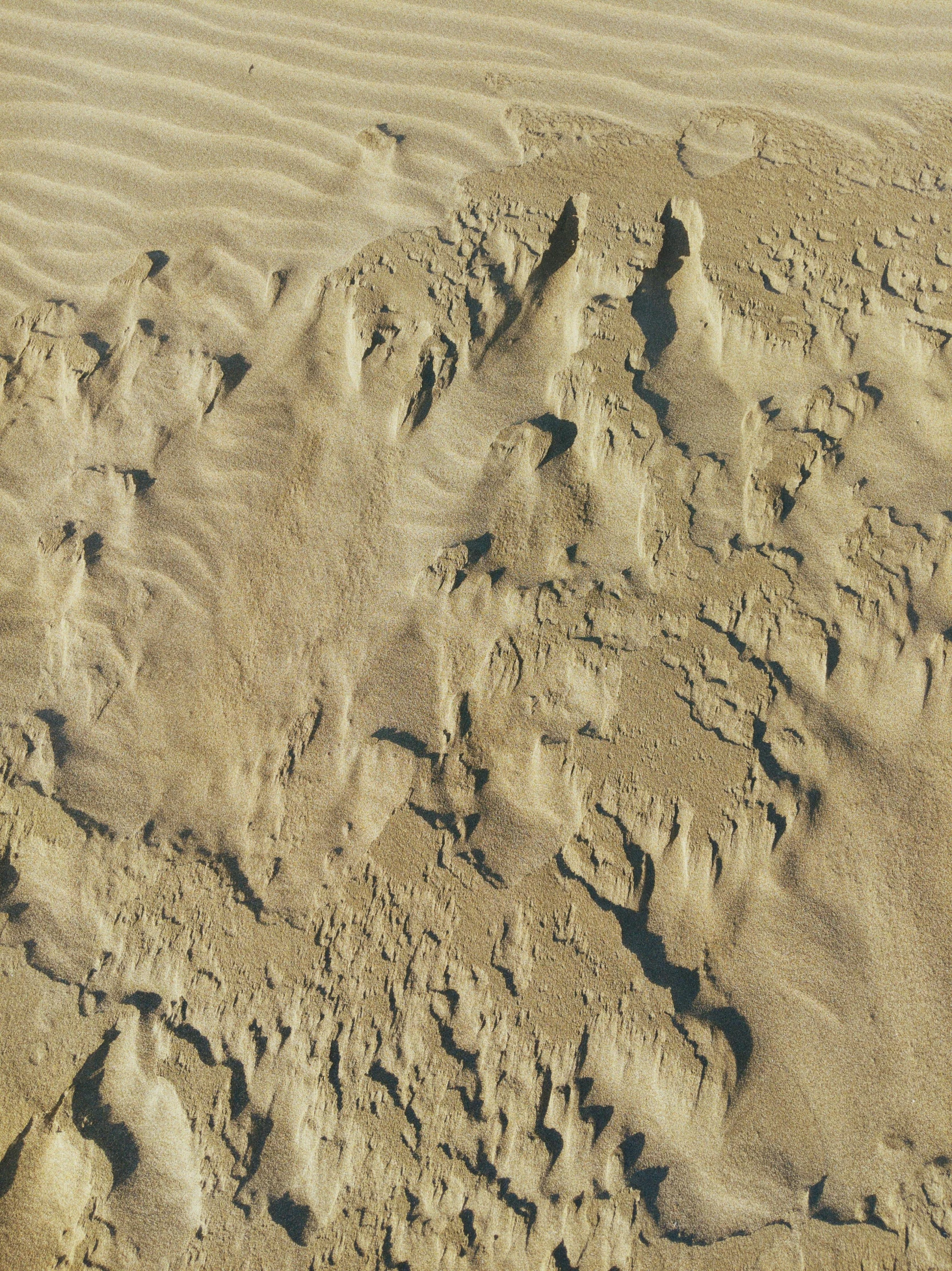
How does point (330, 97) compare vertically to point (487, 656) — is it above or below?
above

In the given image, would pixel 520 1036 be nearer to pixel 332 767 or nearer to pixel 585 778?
pixel 585 778

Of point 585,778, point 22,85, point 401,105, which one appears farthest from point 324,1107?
point 22,85

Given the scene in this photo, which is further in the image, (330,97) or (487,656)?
(330,97)

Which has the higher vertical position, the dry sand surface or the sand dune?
the sand dune

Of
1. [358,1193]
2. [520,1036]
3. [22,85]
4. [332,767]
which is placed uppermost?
[22,85]

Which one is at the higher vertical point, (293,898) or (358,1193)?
(293,898)

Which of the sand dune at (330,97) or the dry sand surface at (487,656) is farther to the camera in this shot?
the sand dune at (330,97)

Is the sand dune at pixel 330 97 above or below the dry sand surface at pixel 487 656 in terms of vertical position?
above

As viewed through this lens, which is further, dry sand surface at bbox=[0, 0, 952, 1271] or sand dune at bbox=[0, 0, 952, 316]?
sand dune at bbox=[0, 0, 952, 316]
